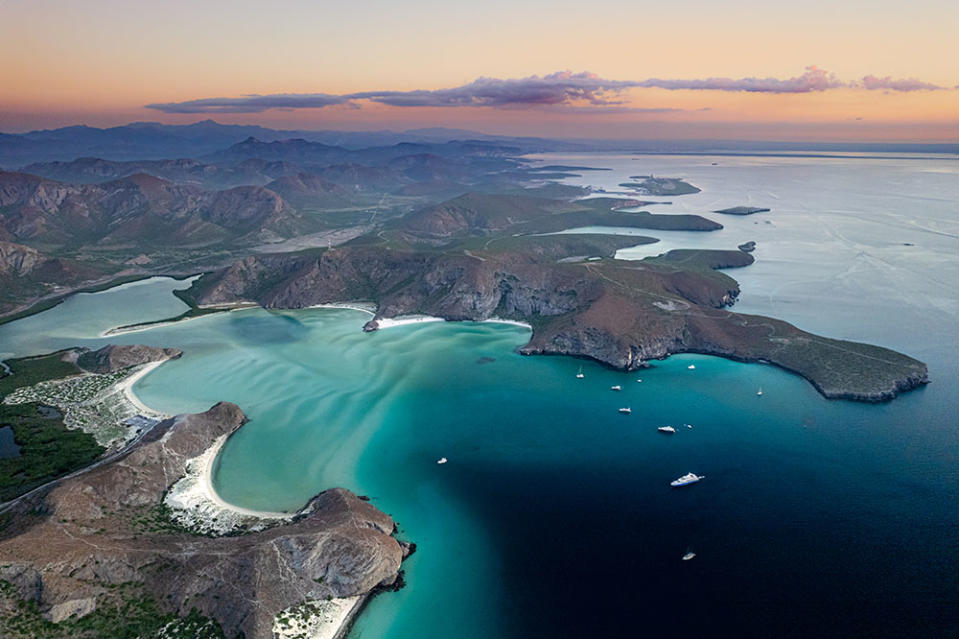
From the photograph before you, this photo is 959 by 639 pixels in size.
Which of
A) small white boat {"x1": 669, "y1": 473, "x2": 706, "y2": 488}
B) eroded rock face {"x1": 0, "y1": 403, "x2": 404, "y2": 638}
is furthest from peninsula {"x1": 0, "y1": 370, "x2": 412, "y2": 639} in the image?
small white boat {"x1": 669, "y1": 473, "x2": 706, "y2": 488}

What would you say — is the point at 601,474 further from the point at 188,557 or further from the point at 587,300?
the point at 587,300

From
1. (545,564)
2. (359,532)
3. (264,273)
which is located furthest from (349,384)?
(264,273)

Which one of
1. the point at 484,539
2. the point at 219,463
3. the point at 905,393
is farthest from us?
the point at 905,393

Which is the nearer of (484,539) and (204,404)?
(484,539)

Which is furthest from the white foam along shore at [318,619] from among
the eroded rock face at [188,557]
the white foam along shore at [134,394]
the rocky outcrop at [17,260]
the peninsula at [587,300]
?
the rocky outcrop at [17,260]

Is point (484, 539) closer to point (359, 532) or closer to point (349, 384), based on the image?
point (359, 532)

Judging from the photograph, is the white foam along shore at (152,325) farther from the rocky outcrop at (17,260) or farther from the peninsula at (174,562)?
the peninsula at (174,562)

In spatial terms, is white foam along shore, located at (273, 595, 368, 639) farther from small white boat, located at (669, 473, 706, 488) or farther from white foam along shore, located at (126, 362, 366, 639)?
small white boat, located at (669, 473, 706, 488)
